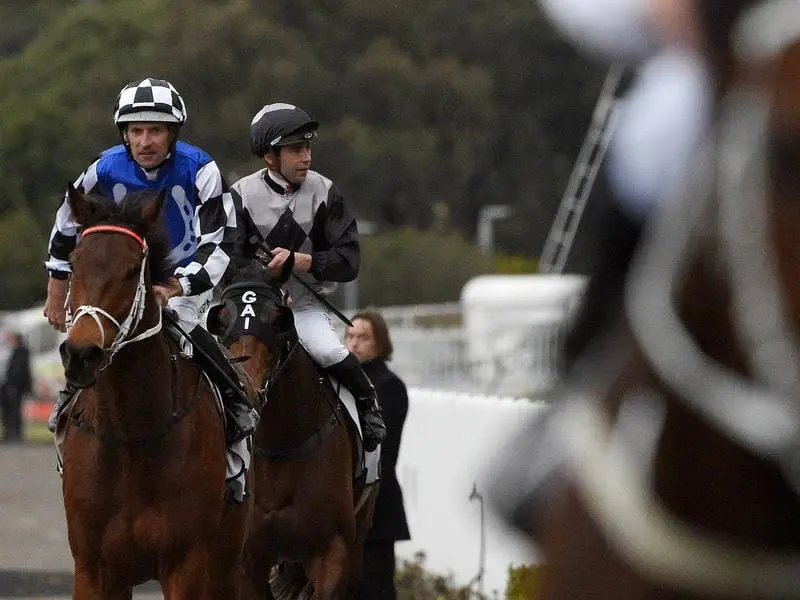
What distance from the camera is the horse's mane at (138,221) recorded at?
6.75 metres

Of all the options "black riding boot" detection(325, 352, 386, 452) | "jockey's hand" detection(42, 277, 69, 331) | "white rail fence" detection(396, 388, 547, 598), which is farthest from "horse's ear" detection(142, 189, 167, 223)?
"white rail fence" detection(396, 388, 547, 598)

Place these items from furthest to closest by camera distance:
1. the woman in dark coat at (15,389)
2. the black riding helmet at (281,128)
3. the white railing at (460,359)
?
the woman in dark coat at (15,389), the white railing at (460,359), the black riding helmet at (281,128)

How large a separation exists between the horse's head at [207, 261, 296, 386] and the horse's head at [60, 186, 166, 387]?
1.27 metres

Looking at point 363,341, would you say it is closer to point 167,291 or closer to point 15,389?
point 167,291

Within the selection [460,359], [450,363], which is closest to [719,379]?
[450,363]

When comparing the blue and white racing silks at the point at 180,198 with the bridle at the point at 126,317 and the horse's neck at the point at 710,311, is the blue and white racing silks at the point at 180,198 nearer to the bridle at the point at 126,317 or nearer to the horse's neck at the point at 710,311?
the bridle at the point at 126,317

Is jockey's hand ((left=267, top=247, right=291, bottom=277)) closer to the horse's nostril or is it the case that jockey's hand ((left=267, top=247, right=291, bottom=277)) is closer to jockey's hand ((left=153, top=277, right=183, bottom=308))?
jockey's hand ((left=153, top=277, right=183, bottom=308))

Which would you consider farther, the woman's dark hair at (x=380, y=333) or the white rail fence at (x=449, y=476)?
the woman's dark hair at (x=380, y=333)

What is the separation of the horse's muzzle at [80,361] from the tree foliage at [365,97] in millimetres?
46437

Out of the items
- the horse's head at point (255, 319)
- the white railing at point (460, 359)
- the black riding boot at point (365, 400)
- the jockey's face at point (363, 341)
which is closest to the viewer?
the horse's head at point (255, 319)

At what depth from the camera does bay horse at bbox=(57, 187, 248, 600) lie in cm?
677

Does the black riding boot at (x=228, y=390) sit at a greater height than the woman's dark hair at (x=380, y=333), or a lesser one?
greater

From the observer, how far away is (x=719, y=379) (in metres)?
1.69

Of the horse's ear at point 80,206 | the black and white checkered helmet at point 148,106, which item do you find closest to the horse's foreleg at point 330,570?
the black and white checkered helmet at point 148,106
